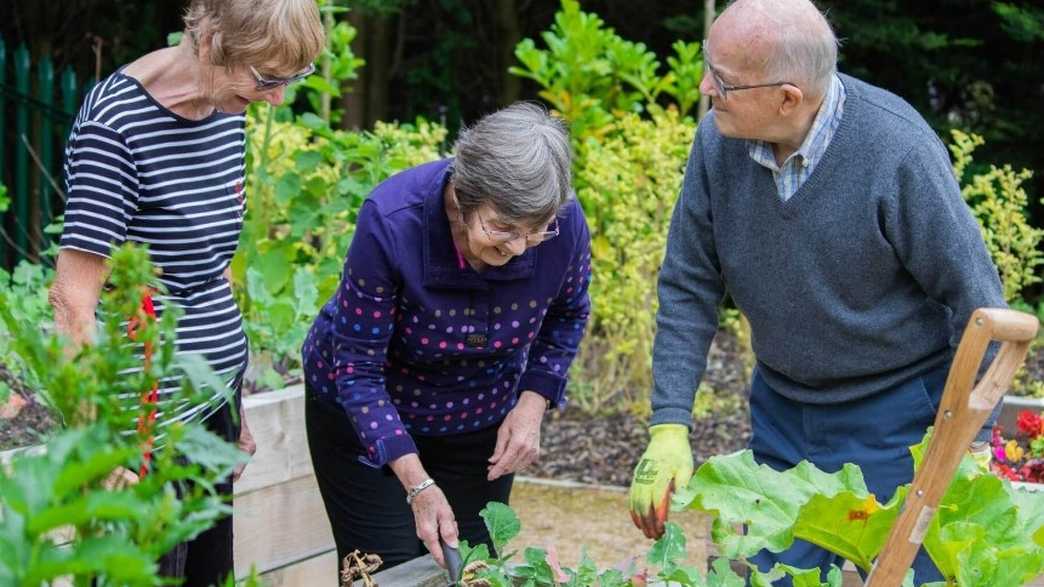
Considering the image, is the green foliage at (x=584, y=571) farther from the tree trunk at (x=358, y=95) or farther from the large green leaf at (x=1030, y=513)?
the tree trunk at (x=358, y=95)

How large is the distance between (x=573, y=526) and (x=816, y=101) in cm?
268

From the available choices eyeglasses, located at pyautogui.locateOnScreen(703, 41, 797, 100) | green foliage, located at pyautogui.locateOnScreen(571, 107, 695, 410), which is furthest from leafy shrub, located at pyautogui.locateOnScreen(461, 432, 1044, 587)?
green foliage, located at pyautogui.locateOnScreen(571, 107, 695, 410)

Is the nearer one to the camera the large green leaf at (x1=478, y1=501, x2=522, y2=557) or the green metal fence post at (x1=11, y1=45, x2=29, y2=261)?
the large green leaf at (x1=478, y1=501, x2=522, y2=557)

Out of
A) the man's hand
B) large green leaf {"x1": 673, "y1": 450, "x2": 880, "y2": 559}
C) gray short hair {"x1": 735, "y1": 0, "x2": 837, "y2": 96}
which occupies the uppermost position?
gray short hair {"x1": 735, "y1": 0, "x2": 837, "y2": 96}

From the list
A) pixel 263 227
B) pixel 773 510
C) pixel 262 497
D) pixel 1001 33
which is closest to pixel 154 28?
pixel 263 227

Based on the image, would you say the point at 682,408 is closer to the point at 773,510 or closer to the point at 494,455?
the point at 494,455

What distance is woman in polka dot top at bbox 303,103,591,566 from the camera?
220cm

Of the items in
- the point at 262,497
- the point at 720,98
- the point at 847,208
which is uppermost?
the point at 720,98

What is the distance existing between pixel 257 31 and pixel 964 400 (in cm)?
119

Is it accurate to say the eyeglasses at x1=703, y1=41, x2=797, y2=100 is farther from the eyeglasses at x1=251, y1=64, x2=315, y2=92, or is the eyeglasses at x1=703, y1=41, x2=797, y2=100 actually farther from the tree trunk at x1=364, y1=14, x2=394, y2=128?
the tree trunk at x1=364, y1=14, x2=394, y2=128

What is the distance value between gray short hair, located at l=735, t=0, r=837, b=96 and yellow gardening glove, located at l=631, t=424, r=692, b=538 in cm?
62

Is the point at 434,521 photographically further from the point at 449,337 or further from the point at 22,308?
the point at 22,308

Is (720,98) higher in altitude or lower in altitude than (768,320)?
higher

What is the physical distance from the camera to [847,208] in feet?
7.41
